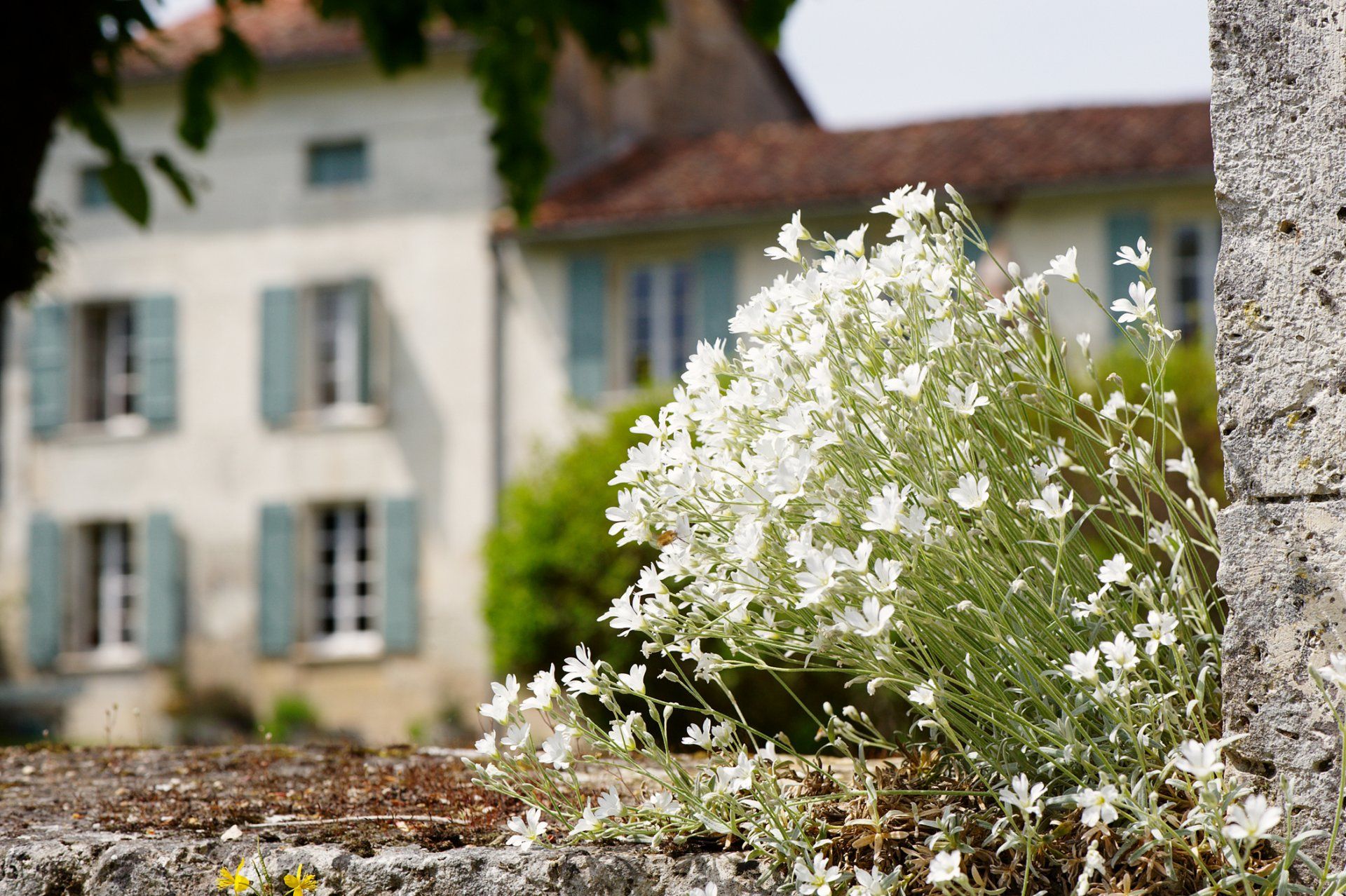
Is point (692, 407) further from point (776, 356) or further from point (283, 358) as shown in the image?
point (283, 358)

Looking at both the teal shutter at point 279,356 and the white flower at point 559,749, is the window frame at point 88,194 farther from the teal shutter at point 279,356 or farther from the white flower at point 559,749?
the white flower at point 559,749

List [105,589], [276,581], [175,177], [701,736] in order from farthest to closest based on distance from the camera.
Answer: [105,589]
[276,581]
[175,177]
[701,736]

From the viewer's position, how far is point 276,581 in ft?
57.3

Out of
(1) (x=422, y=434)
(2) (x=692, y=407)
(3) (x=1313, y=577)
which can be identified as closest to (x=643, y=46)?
(2) (x=692, y=407)

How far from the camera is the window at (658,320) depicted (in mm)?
16938

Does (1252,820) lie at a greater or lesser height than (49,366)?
lesser

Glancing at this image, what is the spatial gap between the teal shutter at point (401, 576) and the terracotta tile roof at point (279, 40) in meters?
5.65

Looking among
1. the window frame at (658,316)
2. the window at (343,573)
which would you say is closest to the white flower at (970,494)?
the window frame at (658,316)

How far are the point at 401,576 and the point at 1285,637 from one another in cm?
1541

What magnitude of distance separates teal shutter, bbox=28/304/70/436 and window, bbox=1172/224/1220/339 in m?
13.6

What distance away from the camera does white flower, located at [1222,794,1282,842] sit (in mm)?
1812

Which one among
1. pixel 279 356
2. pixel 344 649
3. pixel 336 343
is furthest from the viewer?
pixel 336 343

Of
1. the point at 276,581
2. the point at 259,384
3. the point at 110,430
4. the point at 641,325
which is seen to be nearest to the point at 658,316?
the point at 641,325

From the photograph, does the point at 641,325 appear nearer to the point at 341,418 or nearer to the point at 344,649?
the point at 341,418
